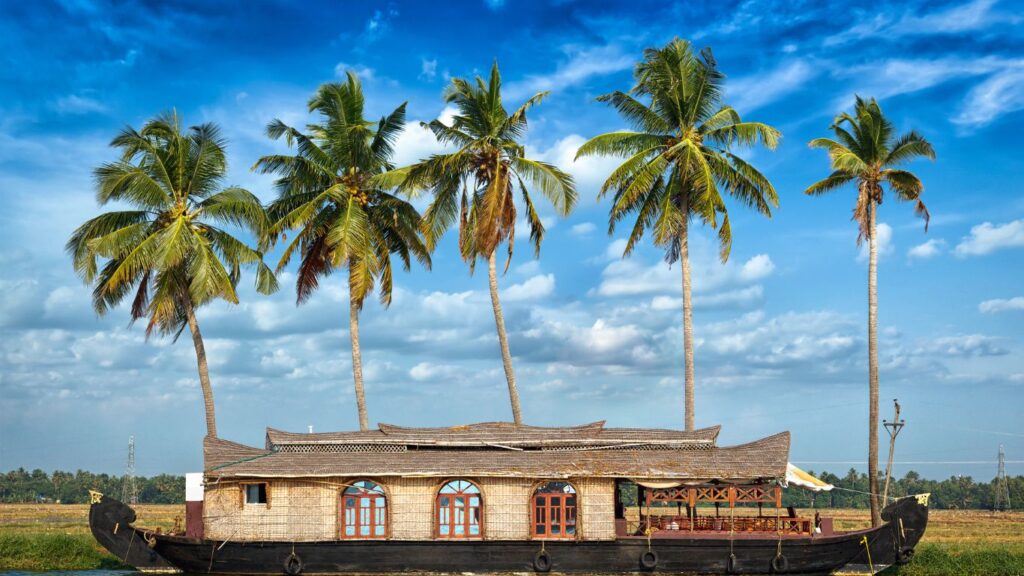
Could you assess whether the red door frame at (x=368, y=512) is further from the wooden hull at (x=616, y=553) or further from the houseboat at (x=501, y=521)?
the wooden hull at (x=616, y=553)

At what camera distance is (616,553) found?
68.3 feet

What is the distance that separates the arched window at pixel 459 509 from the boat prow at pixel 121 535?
20.5ft

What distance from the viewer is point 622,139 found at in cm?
2750

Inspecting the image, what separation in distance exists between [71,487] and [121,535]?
65408 mm

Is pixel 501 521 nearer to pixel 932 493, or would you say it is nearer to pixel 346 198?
pixel 346 198

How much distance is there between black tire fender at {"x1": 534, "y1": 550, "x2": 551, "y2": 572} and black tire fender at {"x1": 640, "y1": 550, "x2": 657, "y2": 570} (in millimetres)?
1949

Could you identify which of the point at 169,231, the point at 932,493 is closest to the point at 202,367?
the point at 169,231

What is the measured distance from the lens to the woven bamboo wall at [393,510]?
21.0 metres

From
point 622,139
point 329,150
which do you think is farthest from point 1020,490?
point 329,150

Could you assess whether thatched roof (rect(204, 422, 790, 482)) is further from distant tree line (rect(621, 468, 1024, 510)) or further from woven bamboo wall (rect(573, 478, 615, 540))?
distant tree line (rect(621, 468, 1024, 510))

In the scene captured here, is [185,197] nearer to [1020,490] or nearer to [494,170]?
[494,170]

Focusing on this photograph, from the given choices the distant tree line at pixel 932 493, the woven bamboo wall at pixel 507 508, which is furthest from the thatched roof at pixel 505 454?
the distant tree line at pixel 932 493

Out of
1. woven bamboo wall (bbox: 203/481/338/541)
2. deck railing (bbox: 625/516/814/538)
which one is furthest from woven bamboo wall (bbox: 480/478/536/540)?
woven bamboo wall (bbox: 203/481/338/541)

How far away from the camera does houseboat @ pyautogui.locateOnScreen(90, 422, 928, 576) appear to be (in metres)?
20.8
